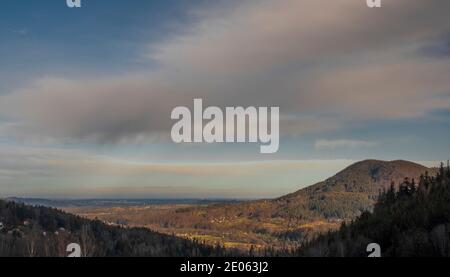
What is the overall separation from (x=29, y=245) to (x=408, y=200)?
23981 millimetres

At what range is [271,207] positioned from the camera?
183250 mm

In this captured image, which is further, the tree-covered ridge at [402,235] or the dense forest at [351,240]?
the tree-covered ridge at [402,235]

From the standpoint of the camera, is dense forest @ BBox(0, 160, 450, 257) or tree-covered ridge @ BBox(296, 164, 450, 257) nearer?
dense forest @ BBox(0, 160, 450, 257)

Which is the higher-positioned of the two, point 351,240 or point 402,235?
point 402,235

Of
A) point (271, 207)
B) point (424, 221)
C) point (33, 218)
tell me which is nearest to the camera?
point (424, 221)

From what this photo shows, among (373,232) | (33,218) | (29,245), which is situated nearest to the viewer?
(29,245)
